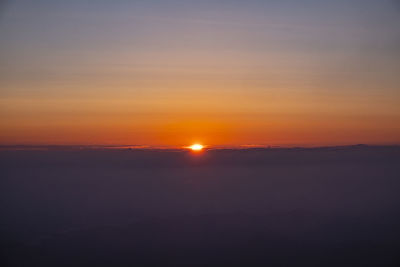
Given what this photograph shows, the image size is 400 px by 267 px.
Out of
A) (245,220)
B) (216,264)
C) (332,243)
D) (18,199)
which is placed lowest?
(216,264)

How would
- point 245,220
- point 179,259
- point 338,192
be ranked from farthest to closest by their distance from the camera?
point 338,192 < point 245,220 < point 179,259

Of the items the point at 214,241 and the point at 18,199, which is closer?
the point at 214,241

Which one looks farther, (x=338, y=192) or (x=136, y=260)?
(x=338, y=192)

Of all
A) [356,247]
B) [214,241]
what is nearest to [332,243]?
[356,247]

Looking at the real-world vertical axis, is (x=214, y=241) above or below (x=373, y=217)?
below

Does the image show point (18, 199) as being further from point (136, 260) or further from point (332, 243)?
point (332, 243)

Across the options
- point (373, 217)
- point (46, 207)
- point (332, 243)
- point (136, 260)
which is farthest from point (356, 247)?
point (46, 207)

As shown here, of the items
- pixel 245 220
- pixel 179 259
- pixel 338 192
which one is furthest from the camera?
pixel 338 192

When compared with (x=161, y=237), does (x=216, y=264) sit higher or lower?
lower

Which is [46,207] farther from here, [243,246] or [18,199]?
[243,246]
